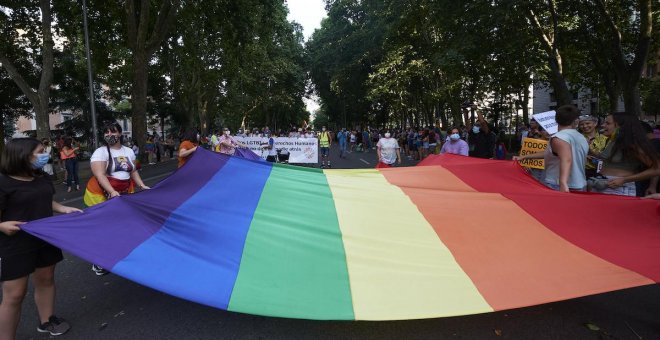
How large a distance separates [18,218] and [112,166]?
5.46 ft

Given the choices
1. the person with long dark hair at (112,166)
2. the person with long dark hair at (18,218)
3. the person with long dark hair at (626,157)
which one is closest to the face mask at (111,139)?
the person with long dark hair at (112,166)

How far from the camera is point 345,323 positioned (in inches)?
152

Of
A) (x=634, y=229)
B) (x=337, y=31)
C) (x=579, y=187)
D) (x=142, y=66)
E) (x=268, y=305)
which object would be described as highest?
(x=337, y=31)

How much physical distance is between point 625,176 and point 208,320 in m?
4.55

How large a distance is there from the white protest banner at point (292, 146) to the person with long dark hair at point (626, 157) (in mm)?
14814

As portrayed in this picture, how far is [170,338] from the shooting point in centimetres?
356

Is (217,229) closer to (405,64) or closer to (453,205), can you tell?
(453,205)

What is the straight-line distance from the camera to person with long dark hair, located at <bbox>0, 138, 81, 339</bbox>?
10.4ft

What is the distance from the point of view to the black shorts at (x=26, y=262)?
3156mm

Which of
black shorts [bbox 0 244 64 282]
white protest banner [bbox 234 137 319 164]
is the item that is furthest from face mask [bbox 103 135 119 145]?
white protest banner [bbox 234 137 319 164]

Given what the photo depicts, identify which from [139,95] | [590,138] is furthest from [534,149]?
[139,95]

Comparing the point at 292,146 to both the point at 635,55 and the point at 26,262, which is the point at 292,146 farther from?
the point at 26,262

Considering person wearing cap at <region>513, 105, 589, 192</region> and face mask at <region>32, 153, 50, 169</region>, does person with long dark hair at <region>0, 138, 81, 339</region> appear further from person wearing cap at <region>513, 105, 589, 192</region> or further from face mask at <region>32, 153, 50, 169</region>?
person wearing cap at <region>513, 105, 589, 192</region>

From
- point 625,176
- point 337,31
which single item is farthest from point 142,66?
point 337,31
